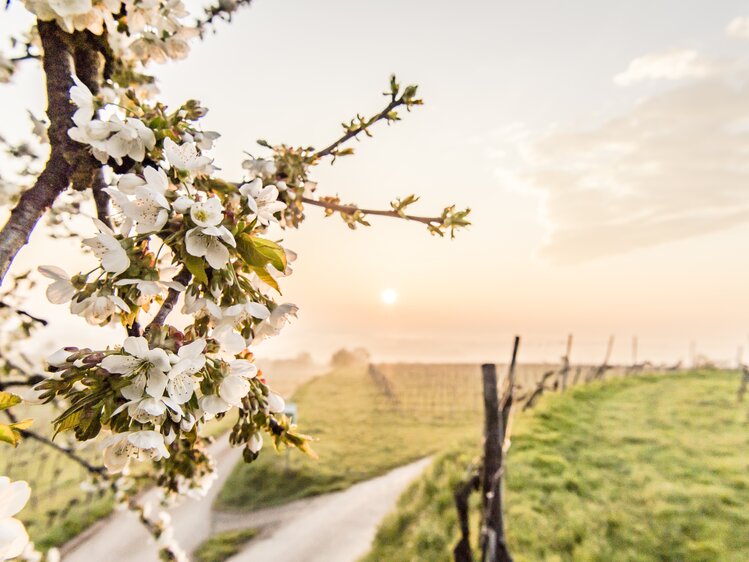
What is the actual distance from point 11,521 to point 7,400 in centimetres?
16

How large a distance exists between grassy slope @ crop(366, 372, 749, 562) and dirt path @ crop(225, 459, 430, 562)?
Answer: 93 cm

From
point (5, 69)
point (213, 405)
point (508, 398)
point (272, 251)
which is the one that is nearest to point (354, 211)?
point (272, 251)

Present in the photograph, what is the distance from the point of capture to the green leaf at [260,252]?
943mm

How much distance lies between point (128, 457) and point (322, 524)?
9.88m

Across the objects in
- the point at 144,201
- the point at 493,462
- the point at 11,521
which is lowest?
the point at 493,462

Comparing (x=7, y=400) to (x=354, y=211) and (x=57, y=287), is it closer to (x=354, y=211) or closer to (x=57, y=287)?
(x=57, y=287)

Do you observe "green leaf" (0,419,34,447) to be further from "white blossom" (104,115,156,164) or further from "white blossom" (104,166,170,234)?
"white blossom" (104,115,156,164)

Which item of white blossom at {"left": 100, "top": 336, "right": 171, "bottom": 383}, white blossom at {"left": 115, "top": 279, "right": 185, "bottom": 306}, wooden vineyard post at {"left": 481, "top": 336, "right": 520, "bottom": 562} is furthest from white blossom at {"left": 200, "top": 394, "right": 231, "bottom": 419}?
wooden vineyard post at {"left": 481, "top": 336, "right": 520, "bottom": 562}

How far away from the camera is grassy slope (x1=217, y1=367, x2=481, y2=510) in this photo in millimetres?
Answer: 11781

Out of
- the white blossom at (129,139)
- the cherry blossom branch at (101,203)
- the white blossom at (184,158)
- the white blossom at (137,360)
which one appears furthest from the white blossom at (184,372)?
the cherry blossom branch at (101,203)

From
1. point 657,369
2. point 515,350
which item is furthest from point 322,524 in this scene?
point 657,369

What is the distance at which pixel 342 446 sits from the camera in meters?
14.8

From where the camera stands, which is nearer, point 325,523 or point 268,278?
point 268,278

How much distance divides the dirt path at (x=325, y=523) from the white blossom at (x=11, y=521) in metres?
8.35
